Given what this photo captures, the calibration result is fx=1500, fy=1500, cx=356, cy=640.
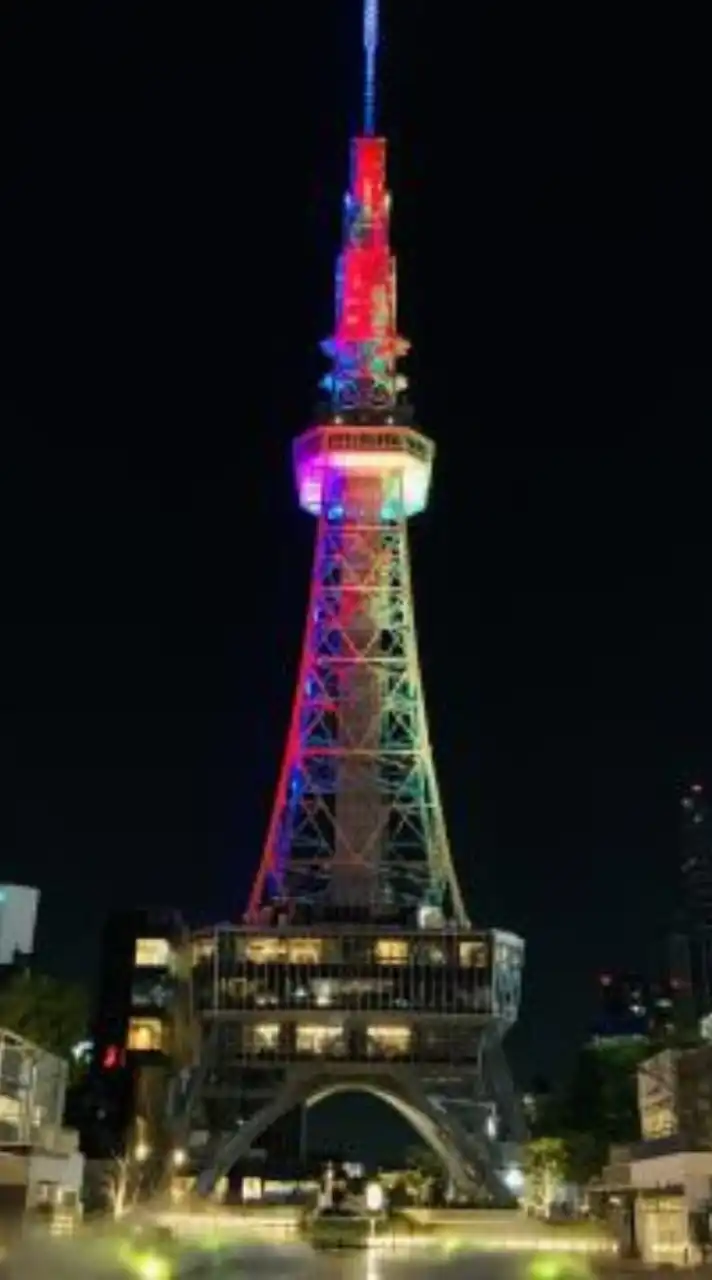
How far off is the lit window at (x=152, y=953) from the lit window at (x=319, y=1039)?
13.8 meters

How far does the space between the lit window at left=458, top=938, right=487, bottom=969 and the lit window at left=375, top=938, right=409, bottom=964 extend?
3736 mm

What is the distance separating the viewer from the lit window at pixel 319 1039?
98312 millimetres

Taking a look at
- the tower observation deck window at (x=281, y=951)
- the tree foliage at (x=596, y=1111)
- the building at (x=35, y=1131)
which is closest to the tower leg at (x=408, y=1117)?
the tower observation deck window at (x=281, y=951)

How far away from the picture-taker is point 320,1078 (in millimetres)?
99375

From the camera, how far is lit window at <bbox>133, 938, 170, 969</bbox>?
10812 cm

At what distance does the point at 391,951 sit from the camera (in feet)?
328

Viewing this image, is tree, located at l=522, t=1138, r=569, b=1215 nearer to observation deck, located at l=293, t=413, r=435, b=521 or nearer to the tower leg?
the tower leg

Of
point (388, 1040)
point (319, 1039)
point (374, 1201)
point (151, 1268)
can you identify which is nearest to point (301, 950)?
point (319, 1039)

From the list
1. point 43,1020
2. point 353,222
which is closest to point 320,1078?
point 43,1020

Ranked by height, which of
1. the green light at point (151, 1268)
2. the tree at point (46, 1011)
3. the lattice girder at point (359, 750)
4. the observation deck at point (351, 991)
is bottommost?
the green light at point (151, 1268)

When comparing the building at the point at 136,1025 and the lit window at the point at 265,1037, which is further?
the building at the point at 136,1025

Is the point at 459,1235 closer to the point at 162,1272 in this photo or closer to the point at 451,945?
the point at 162,1272

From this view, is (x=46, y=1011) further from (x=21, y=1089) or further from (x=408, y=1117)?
(x=408, y=1117)

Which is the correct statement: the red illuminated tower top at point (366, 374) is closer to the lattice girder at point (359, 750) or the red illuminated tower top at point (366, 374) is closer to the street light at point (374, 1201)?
the lattice girder at point (359, 750)
